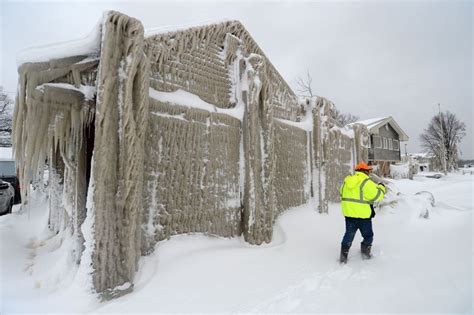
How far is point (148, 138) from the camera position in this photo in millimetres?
3383

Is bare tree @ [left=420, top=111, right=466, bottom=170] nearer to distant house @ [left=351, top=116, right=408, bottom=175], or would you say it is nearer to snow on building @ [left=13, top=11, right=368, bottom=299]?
distant house @ [left=351, top=116, right=408, bottom=175]

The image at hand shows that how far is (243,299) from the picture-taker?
2773mm

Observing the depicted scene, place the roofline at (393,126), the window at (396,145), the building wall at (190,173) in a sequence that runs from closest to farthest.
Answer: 1. the building wall at (190,173)
2. the roofline at (393,126)
3. the window at (396,145)

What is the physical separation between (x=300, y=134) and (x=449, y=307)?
450 centimetres

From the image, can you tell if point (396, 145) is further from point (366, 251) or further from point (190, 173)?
point (190, 173)

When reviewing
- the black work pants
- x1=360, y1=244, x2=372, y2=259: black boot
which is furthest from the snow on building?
x1=360, y1=244, x2=372, y2=259: black boot

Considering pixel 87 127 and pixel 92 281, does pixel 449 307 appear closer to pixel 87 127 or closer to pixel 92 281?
pixel 92 281

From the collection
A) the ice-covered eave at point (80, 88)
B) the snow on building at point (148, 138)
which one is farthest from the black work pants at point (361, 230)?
the ice-covered eave at point (80, 88)

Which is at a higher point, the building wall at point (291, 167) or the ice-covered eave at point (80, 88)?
the ice-covered eave at point (80, 88)

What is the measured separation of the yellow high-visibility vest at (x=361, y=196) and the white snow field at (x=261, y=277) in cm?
71

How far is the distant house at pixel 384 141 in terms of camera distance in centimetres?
2512

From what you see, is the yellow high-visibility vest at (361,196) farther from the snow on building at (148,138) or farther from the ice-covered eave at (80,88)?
the ice-covered eave at (80,88)

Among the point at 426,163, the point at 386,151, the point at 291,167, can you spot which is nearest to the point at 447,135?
the point at 426,163

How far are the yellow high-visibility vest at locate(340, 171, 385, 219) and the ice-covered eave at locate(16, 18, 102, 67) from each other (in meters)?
3.75
